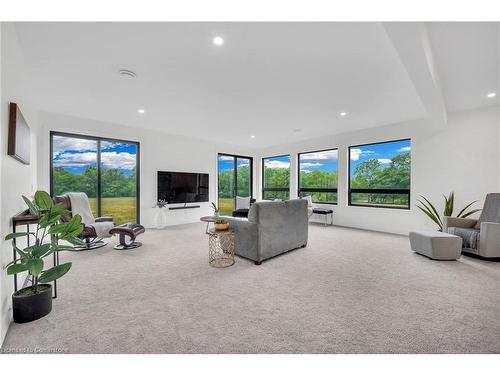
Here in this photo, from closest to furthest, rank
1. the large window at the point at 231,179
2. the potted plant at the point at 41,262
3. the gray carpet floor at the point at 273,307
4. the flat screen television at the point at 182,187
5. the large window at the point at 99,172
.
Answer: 1. the gray carpet floor at the point at 273,307
2. the potted plant at the point at 41,262
3. the large window at the point at 99,172
4. the flat screen television at the point at 182,187
5. the large window at the point at 231,179

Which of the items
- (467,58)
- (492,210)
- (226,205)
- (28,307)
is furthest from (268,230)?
(226,205)

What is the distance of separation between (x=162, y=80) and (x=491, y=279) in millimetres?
4935

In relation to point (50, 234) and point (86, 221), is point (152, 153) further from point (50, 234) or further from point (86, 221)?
point (50, 234)

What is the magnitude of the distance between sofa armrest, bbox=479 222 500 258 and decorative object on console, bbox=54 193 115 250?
19.8ft

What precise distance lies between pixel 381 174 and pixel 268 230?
13.3 feet

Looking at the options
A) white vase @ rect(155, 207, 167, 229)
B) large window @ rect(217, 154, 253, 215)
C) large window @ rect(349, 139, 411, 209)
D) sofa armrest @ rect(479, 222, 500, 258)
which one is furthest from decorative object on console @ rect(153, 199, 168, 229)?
sofa armrest @ rect(479, 222, 500, 258)

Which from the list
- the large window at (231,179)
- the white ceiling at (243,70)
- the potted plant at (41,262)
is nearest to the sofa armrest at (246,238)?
the potted plant at (41,262)

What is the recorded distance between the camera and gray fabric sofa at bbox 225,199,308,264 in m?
3.04

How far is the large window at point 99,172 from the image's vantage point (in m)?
4.50

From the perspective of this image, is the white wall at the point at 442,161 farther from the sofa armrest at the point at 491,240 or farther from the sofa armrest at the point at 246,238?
the sofa armrest at the point at 246,238

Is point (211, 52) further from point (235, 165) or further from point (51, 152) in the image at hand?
point (235, 165)

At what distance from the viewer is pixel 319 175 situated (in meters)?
6.78

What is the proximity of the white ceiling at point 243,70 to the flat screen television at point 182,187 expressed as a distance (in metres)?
1.81

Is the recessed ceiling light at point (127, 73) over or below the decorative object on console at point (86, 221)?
over
